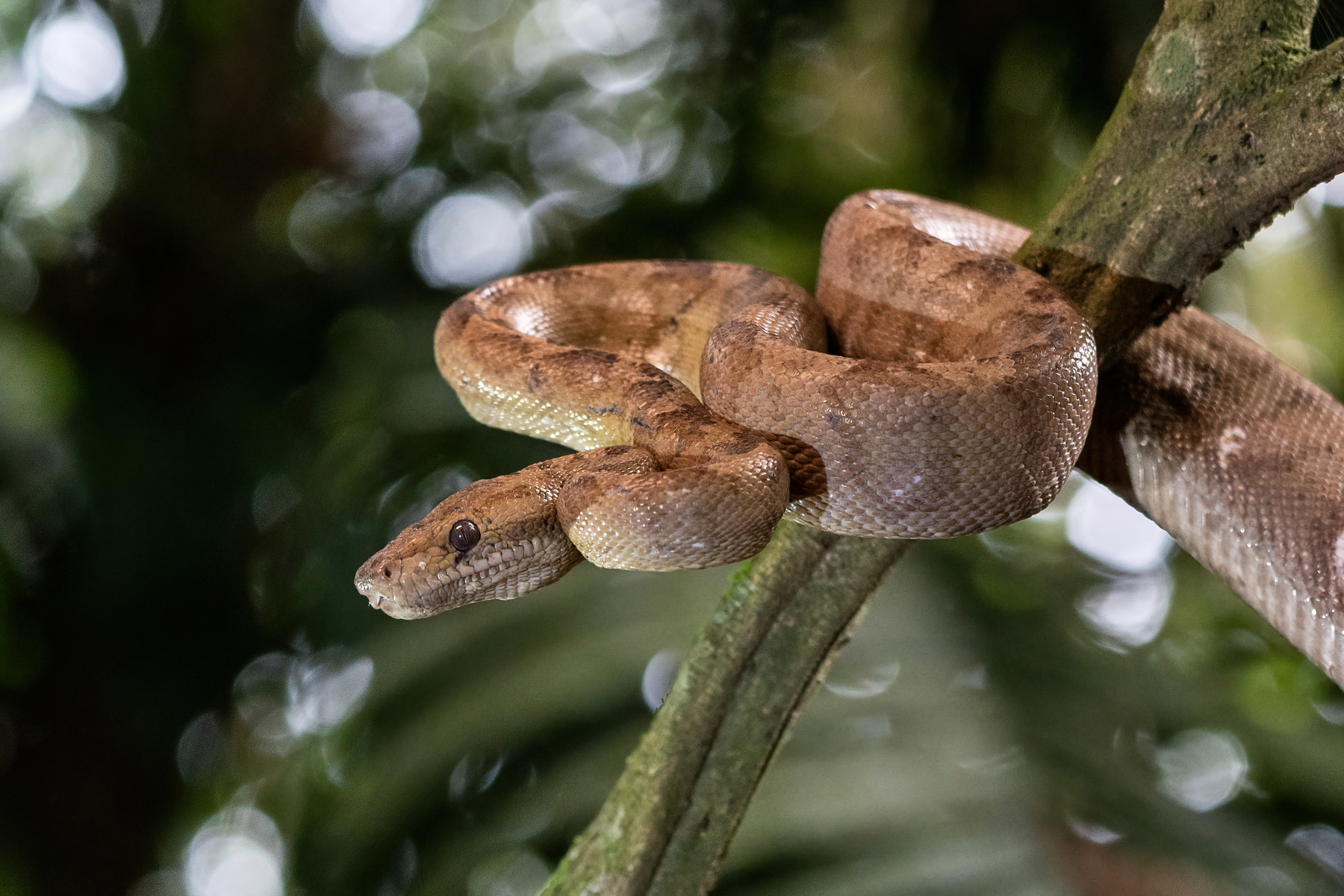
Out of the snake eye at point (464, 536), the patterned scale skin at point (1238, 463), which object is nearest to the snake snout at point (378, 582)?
the snake eye at point (464, 536)

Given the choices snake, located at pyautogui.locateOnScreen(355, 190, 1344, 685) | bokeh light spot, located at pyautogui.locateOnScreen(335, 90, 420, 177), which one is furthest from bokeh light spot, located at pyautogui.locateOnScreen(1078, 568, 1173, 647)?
bokeh light spot, located at pyautogui.locateOnScreen(335, 90, 420, 177)

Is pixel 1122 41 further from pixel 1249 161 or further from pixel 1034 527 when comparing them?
pixel 1249 161

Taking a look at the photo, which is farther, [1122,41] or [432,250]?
[432,250]

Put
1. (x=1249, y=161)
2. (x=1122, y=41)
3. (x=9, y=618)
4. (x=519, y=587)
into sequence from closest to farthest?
(x=1249, y=161), (x=519, y=587), (x=1122, y=41), (x=9, y=618)

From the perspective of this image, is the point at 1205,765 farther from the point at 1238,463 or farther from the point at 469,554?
the point at 469,554

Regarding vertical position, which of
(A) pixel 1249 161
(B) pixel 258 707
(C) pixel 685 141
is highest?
(A) pixel 1249 161

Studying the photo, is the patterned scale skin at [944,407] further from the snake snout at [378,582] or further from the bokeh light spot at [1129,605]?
the bokeh light spot at [1129,605]

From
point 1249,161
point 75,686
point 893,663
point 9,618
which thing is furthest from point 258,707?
point 1249,161
